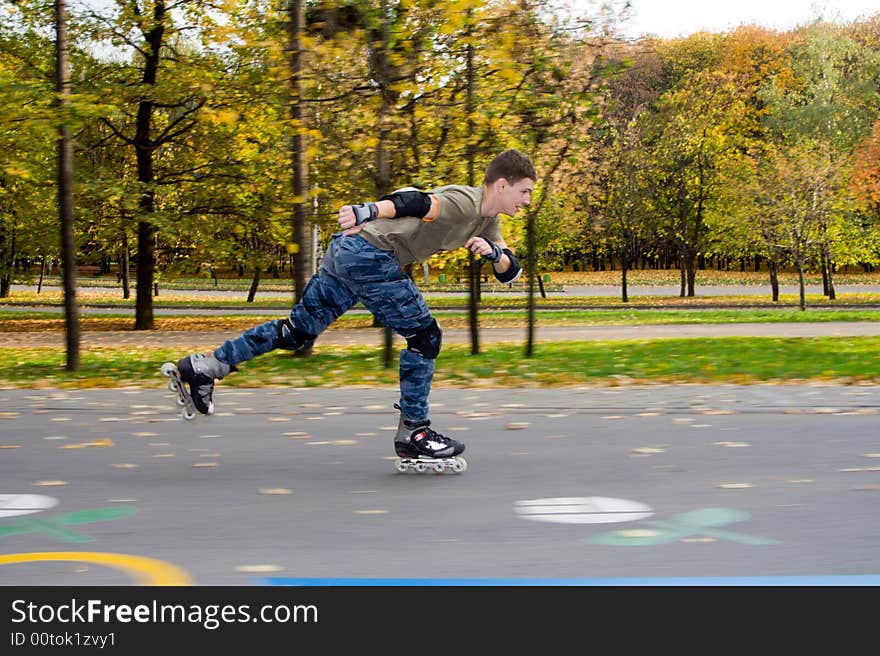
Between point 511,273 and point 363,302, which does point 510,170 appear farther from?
point 363,302

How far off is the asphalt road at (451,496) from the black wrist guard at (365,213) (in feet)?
4.22

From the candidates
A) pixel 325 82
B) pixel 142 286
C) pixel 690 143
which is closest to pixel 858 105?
pixel 690 143

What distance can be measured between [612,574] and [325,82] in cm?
956

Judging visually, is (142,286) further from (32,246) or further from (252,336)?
(252,336)

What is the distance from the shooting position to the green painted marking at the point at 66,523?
4.00 m

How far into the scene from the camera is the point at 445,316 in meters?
28.8

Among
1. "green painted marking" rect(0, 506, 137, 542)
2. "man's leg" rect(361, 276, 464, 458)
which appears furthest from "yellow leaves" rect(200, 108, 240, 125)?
"green painted marking" rect(0, 506, 137, 542)

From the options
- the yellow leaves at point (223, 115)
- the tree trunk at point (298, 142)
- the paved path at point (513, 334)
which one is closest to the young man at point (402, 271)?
the tree trunk at point (298, 142)

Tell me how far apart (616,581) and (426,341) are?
2100 mm

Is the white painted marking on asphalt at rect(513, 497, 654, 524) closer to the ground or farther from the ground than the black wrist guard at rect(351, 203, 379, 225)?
closer to the ground

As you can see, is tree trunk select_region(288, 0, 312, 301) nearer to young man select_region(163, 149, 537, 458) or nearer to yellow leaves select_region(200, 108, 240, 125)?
yellow leaves select_region(200, 108, 240, 125)

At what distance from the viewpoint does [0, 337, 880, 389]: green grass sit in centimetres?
1050
